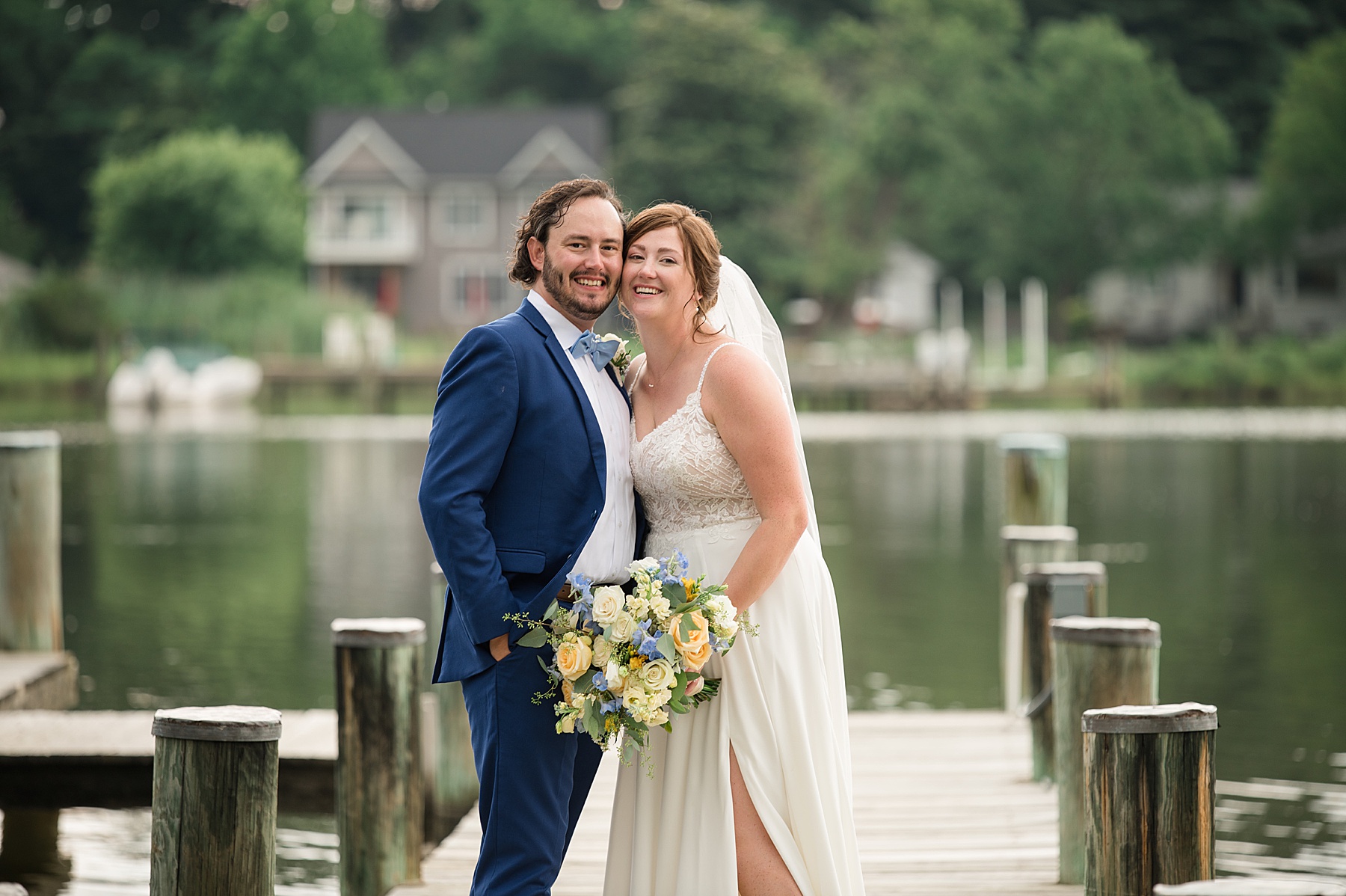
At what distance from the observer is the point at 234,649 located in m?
10.7

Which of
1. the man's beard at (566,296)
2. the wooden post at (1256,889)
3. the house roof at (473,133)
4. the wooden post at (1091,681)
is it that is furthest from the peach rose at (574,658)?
the house roof at (473,133)

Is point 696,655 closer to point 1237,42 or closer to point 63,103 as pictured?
point 1237,42

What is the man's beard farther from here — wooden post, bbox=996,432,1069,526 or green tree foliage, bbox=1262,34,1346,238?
green tree foliage, bbox=1262,34,1346,238

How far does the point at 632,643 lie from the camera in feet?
11.4

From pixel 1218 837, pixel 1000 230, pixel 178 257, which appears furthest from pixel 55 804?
pixel 1000 230

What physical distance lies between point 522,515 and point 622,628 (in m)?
0.37

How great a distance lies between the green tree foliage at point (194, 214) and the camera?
48.5 meters

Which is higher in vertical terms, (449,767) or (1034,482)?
(1034,482)

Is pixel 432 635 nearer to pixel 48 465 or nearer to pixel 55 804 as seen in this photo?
pixel 55 804

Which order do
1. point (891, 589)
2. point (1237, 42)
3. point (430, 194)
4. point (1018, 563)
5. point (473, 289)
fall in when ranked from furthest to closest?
point (1237, 42), point (473, 289), point (430, 194), point (891, 589), point (1018, 563)

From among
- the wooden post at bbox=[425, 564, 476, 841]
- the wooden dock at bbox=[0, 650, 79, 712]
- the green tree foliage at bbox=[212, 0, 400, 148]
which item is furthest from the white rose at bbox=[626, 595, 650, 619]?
the green tree foliage at bbox=[212, 0, 400, 148]

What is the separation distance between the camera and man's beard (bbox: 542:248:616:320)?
3721 millimetres

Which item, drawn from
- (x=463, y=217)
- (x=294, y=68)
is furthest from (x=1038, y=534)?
(x=294, y=68)

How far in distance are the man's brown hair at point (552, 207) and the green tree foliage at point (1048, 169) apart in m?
50.0
